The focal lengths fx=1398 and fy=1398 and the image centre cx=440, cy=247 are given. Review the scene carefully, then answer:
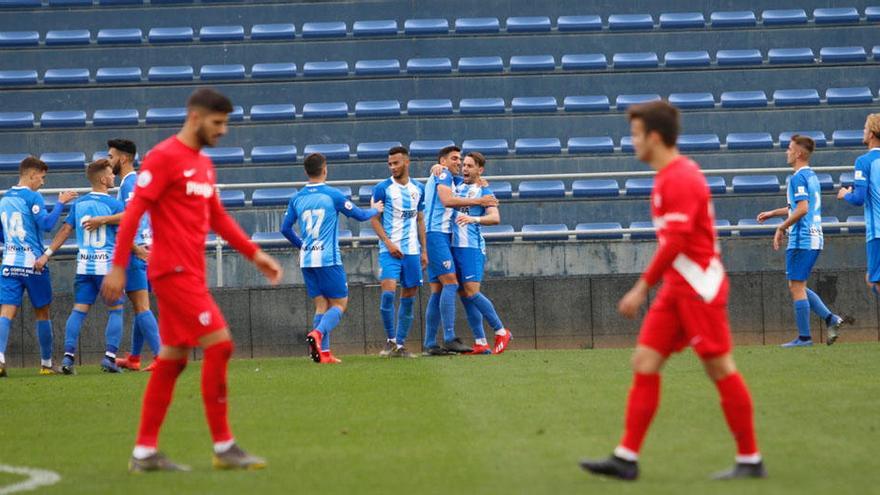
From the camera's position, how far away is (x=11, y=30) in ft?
83.1

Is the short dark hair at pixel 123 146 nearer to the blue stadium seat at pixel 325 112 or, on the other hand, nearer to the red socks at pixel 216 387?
the red socks at pixel 216 387

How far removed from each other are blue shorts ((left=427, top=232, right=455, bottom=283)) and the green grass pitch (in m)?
1.90

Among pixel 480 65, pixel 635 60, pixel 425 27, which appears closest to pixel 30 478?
pixel 480 65

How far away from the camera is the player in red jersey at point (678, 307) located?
20.2ft

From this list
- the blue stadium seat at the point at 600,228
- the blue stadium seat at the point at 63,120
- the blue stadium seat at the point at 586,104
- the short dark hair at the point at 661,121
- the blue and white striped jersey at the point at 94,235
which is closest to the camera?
the short dark hair at the point at 661,121

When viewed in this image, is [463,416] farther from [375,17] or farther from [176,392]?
[375,17]

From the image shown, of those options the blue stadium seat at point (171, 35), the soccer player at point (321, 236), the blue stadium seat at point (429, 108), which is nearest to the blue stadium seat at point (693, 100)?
the blue stadium seat at point (429, 108)

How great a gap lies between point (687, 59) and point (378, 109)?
551 centimetres

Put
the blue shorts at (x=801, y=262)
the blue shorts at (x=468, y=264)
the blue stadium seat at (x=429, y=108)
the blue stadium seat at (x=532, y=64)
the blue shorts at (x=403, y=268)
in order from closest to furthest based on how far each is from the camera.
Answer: the blue shorts at (x=801, y=262) < the blue shorts at (x=403, y=268) < the blue shorts at (x=468, y=264) < the blue stadium seat at (x=429, y=108) < the blue stadium seat at (x=532, y=64)

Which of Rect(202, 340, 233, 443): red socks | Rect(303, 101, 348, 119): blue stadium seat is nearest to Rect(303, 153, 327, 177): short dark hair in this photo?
Rect(202, 340, 233, 443): red socks

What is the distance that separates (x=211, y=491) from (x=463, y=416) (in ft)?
9.77

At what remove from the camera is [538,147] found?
2284 cm

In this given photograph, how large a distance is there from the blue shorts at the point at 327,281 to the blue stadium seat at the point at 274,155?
9.15 meters

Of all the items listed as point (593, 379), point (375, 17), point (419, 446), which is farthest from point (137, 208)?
point (375, 17)
